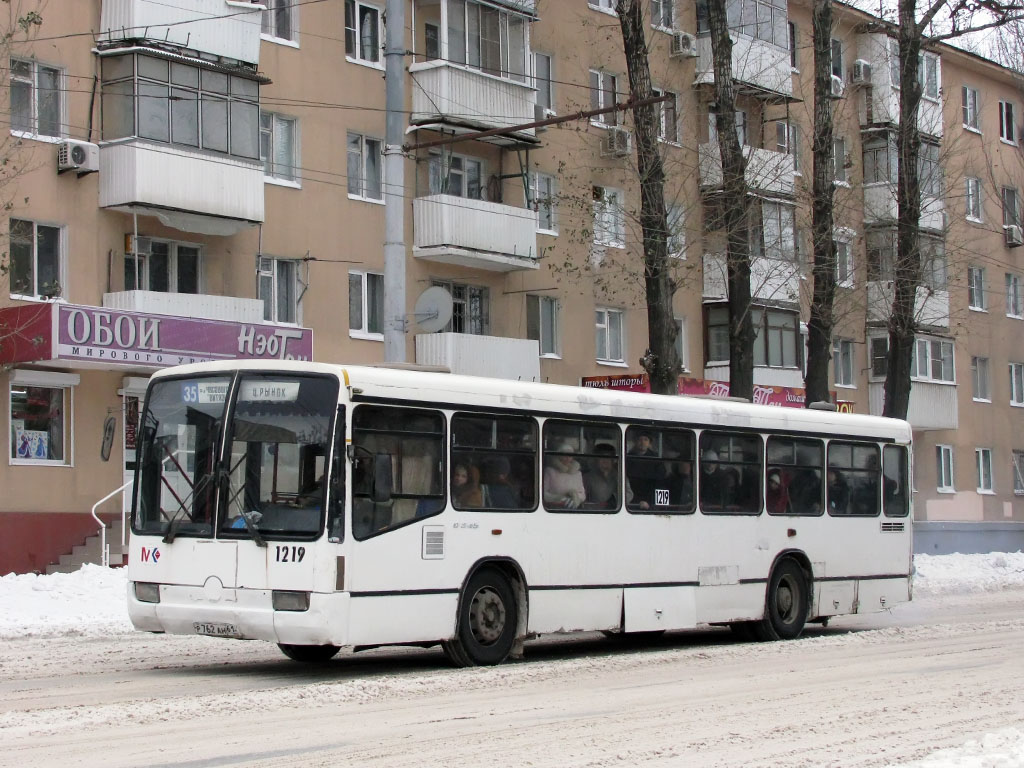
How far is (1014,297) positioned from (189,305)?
1337 inches

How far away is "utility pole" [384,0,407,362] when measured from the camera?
1995 centimetres

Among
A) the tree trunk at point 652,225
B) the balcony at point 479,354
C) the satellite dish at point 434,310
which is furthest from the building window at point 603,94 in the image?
the satellite dish at point 434,310

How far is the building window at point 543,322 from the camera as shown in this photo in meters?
36.3

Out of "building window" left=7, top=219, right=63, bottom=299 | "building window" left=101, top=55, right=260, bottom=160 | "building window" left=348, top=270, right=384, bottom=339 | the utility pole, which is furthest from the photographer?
"building window" left=348, top=270, right=384, bottom=339

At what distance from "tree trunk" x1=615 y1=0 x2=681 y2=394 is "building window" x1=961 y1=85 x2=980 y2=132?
27238mm

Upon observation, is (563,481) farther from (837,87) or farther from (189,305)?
(837,87)

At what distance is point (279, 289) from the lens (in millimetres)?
30703

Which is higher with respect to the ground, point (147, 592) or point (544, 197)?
point (544, 197)

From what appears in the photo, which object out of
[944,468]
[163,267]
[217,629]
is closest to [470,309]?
[163,267]

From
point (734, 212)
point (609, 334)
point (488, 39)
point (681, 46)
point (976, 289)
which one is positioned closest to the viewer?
point (734, 212)

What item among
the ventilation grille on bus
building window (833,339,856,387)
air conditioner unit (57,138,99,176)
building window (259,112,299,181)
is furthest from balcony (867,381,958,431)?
the ventilation grille on bus

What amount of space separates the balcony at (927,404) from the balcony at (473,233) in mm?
16060

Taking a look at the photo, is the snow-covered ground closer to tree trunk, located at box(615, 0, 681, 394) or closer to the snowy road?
the snowy road

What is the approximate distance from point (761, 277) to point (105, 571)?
20.8m
